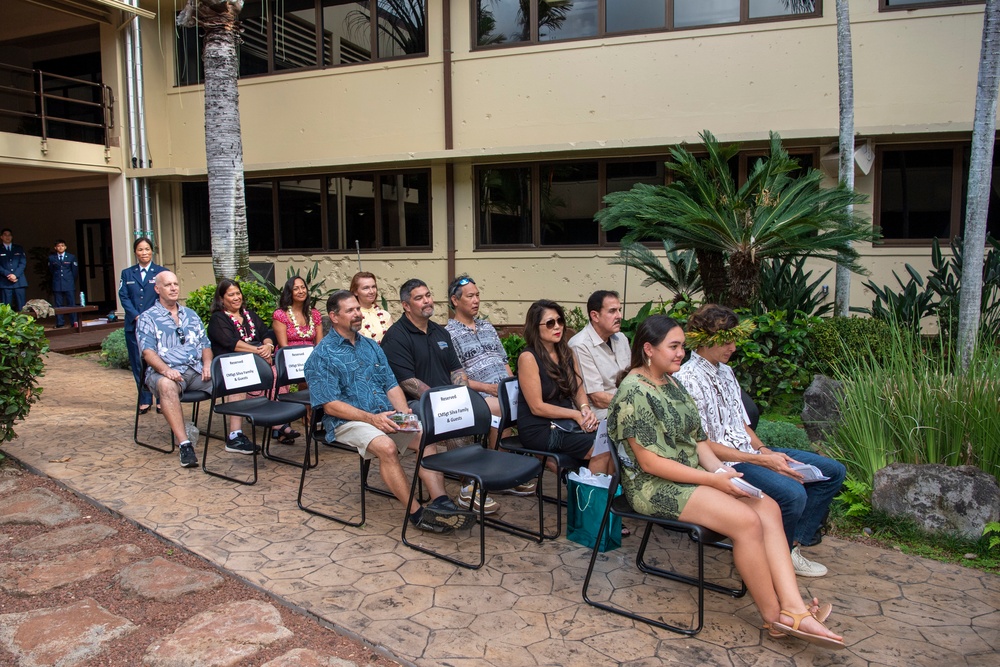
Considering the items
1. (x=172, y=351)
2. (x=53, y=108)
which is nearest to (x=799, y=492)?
(x=172, y=351)

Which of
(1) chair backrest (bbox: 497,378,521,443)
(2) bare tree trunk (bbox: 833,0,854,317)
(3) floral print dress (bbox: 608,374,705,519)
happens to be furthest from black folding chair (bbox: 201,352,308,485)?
(2) bare tree trunk (bbox: 833,0,854,317)

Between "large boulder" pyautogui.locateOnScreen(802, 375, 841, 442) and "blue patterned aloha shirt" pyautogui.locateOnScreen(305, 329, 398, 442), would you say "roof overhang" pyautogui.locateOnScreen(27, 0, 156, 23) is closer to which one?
"blue patterned aloha shirt" pyautogui.locateOnScreen(305, 329, 398, 442)

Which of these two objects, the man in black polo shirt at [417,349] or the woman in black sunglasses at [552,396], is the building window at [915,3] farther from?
the man in black polo shirt at [417,349]

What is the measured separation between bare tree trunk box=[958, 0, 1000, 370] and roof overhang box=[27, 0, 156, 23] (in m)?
13.0

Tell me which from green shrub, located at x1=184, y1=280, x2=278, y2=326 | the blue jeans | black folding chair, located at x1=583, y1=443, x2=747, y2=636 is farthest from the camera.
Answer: green shrub, located at x1=184, y1=280, x2=278, y2=326

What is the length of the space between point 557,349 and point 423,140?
315 inches

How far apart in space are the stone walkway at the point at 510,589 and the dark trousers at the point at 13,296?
993 centimetres

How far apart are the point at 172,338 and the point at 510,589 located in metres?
4.01

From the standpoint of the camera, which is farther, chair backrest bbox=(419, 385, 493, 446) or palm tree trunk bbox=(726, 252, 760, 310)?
palm tree trunk bbox=(726, 252, 760, 310)

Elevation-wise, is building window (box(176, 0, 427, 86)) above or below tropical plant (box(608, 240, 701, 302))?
above

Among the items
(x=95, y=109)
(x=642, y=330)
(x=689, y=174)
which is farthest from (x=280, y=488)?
(x=95, y=109)

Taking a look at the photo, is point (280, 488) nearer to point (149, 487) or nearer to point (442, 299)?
point (149, 487)

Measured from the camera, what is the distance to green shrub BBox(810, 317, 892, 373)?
21.6ft

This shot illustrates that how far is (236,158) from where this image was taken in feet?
29.4
